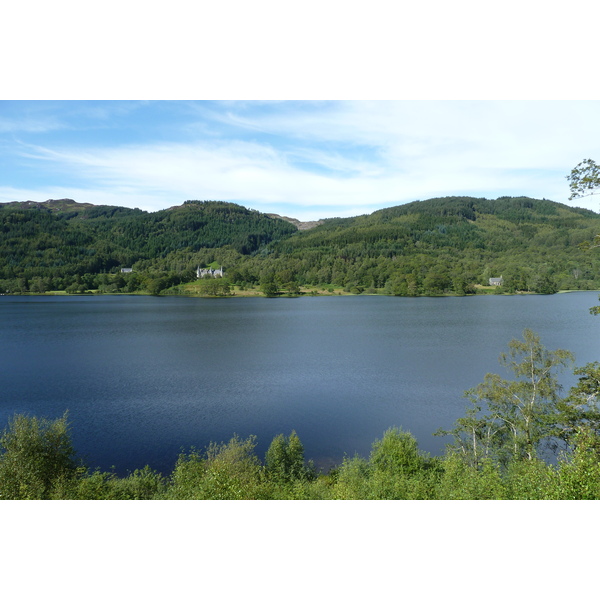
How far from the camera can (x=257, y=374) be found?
57.5 feet

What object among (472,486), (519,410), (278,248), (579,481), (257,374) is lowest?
(257,374)

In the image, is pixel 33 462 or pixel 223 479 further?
pixel 33 462

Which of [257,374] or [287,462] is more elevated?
[257,374]

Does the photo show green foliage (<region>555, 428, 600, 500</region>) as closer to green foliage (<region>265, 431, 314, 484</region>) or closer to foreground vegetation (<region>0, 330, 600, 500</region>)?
foreground vegetation (<region>0, 330, 600, 500</region>)

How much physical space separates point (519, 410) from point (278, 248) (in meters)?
59.6

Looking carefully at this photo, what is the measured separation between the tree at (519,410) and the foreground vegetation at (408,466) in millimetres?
24

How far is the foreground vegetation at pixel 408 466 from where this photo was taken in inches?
250

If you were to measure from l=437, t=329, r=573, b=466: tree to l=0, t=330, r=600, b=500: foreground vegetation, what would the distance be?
1.0 inches

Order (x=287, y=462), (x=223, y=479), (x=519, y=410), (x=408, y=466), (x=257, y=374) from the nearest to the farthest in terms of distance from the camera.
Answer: (x=223, y=479) < (x=408, y=466) < (x=287, y=462) < (x=519, y=410) < (x=257, y=374)

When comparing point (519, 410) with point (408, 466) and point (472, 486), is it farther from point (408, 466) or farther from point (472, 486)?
point (472, 486)

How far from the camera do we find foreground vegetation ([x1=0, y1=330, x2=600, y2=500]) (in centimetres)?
636

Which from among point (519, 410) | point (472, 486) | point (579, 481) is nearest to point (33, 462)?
point (472, 486)

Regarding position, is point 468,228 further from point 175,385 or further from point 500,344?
point 175,385

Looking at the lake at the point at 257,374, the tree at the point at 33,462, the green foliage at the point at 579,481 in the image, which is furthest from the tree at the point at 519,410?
the tree at the point at 33,462
